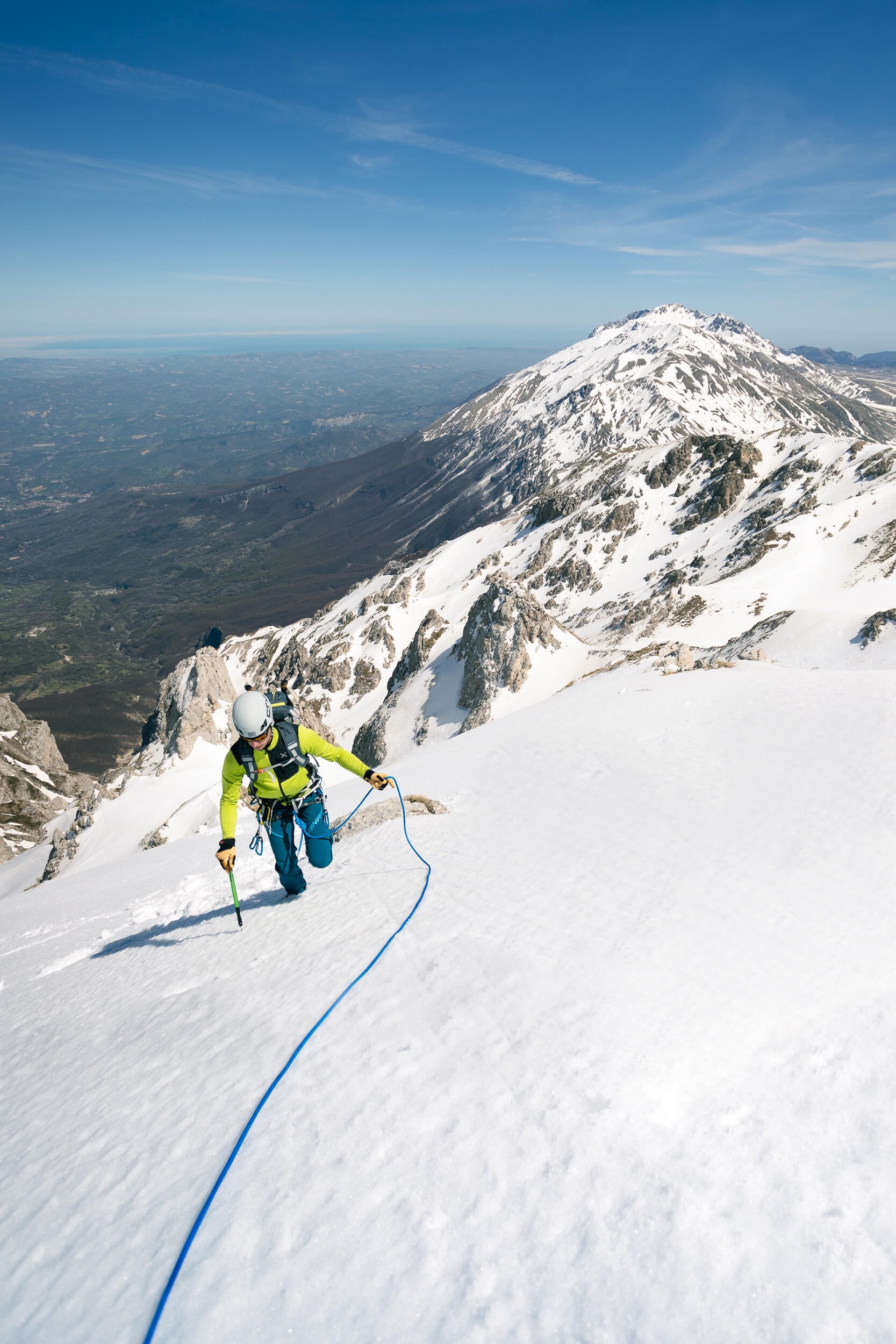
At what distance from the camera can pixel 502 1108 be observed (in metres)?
4.43

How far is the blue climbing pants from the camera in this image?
970 centimetres

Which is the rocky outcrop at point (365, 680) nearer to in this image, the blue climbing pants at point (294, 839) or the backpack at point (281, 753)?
the blue climbing pants at point (294, 839)

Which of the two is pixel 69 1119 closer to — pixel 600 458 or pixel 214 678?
pixel 214 678

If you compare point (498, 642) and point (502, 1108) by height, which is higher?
point (502, 1108)

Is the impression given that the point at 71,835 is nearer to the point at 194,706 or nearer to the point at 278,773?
the point at 194,706

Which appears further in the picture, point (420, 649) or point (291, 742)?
point (420, 649)

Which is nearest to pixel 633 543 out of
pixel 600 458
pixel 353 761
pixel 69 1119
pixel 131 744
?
pixel 600 458

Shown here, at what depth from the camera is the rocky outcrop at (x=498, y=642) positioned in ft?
157

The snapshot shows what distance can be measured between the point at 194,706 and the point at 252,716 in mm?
43163

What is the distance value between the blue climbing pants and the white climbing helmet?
1.68 metres

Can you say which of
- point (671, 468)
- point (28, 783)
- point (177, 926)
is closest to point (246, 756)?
point (177, 926)

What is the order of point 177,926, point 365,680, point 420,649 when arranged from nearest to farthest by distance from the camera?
point 177,926, point 420,649, point 365,680

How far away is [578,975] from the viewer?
6.05 metres

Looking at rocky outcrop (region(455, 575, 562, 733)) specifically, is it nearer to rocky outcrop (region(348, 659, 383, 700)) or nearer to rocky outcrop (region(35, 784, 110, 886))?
rocky outcrop (region(348, 659, 383, 700))
